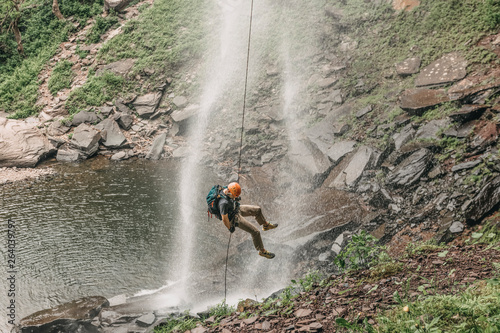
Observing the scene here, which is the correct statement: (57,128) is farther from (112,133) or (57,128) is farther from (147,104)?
(147,104)

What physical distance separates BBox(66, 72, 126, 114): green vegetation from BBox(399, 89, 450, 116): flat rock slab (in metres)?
14.2

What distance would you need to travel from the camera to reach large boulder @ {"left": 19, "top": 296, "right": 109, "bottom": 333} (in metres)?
7.73

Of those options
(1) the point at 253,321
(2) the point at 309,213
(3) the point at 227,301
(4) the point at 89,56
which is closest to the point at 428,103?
(2) the point at 309,213

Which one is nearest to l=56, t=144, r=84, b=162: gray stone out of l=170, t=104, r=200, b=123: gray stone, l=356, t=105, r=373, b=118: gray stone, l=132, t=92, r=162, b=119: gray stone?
l=132, t=92, r=162, b=119: gray stone

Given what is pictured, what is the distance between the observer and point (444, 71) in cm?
1244

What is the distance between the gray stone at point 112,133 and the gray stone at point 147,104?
146 centimetres

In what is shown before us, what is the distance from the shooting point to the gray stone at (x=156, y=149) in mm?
16953

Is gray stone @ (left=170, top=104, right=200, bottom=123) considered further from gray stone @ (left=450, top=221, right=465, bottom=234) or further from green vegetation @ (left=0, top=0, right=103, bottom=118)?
gray stone @ (left=450, top=221, right=465, bottom=234)

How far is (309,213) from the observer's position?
1131 cm

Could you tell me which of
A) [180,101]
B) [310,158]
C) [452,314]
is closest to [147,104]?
[180,101]

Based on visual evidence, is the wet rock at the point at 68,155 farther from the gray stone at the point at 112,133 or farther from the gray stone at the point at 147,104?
the gray stone at the point at 147,104

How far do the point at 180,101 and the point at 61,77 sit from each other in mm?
7856

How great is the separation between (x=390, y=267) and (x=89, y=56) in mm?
21398

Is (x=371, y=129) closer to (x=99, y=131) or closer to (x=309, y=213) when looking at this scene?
(x=309, y=213)
